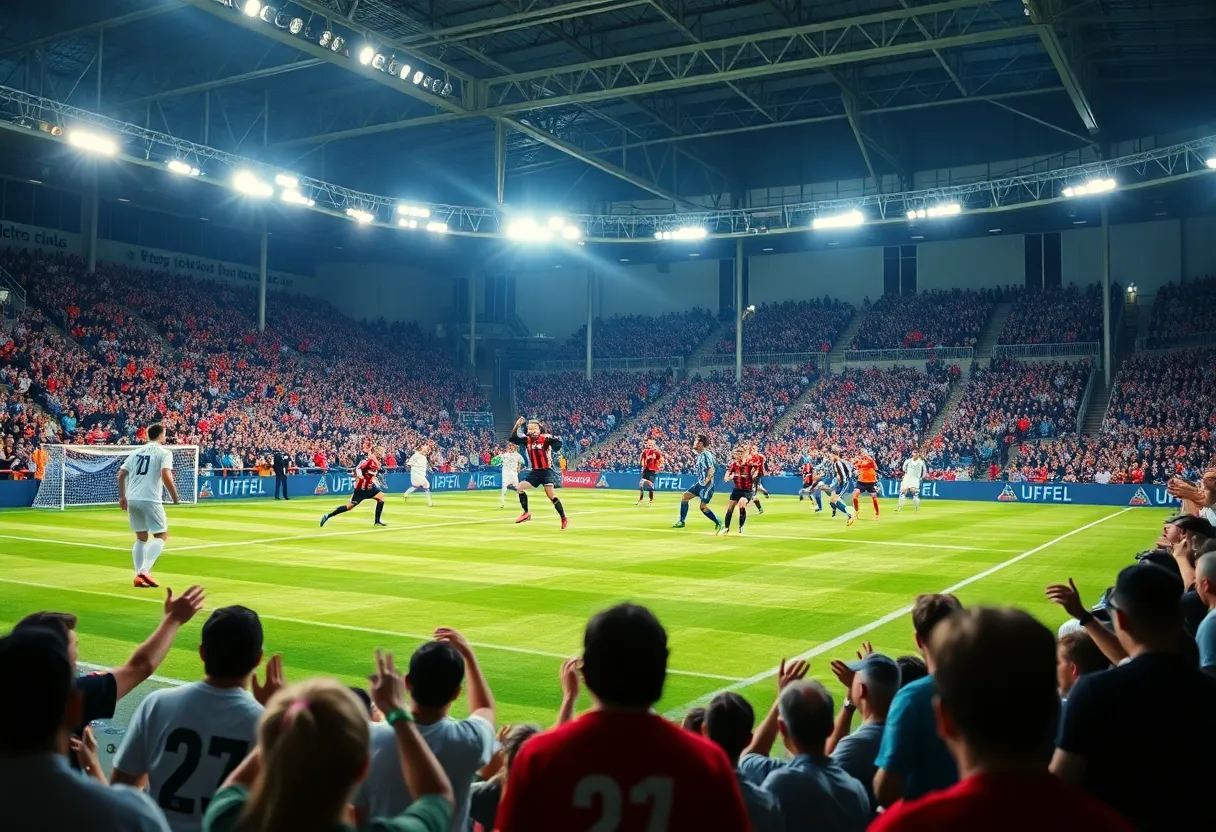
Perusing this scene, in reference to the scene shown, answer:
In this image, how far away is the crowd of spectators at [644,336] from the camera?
5959cm

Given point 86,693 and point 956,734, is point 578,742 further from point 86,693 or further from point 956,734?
point 86,693

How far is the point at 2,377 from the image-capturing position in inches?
1309

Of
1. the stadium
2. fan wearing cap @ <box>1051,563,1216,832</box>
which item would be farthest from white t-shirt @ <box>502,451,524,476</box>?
fan wearing cap @ <box>1051,563,1216,832</box>

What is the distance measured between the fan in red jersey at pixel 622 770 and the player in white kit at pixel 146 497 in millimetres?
12686

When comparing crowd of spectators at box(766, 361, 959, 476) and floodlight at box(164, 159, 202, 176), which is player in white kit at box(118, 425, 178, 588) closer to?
floodlight at box(164, 159, 202, 176)

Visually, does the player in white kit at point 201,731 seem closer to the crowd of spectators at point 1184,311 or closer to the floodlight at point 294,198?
the floodlight at point 294,198

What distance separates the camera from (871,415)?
48250mm

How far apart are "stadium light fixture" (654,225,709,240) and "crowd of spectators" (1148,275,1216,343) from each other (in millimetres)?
21779

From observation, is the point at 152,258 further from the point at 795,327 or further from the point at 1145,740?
the point at 1145,740

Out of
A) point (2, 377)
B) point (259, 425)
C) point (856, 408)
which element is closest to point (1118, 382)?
point (856, 408)

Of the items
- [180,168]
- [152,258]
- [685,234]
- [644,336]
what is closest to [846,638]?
[180,168]

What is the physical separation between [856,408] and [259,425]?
28384 mm

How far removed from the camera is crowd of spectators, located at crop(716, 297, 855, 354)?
180 feet

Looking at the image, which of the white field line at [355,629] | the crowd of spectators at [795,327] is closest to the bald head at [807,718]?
the white field line at [355,629]
